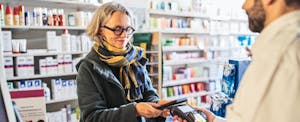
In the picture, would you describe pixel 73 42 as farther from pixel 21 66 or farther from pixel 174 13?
pixel 174 13

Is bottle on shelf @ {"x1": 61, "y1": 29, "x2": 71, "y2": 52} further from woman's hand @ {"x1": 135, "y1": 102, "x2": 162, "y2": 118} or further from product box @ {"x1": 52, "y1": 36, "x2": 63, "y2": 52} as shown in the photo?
woman's hand @ {"x1": 135, "y1": 102, "x2": 162, "y2": 118}

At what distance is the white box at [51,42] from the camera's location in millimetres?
3146

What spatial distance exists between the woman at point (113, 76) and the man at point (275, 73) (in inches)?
25.2

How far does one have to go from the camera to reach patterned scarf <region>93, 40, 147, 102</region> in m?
1.41

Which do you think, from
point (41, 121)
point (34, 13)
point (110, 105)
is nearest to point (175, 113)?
point (110, 105)

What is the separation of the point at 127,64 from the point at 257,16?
847 mm

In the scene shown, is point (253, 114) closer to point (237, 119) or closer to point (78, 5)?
point (237, 119)

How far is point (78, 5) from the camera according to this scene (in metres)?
3.48

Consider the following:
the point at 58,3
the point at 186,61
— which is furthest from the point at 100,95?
the point at 186,61

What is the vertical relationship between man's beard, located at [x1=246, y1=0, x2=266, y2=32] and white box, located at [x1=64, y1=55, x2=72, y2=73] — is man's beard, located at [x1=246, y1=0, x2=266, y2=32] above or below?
above

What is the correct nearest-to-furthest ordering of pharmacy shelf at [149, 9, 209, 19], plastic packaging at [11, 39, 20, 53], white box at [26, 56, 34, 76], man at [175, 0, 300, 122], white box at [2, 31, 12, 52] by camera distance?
man at [175, 0, 300, 122]
white box at [2, 31, 12, 52]
plastic packaging at [11, 39, 20, 53]
white box at [26, 56, 34, 76]
pharmacy shelf at [149, 9, 209, 19]

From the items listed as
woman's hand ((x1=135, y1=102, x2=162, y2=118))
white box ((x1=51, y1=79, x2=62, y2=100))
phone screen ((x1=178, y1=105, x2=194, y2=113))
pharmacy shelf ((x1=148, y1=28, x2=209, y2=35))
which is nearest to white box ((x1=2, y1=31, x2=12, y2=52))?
white box ((x1=51, y1=79, x2=62, y2=100))

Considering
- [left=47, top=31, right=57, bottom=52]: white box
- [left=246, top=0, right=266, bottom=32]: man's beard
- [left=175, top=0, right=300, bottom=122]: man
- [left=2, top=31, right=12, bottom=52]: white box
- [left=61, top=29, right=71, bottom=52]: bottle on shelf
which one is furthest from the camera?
[left=61, top=29, right=71, bottom=52]: bottle on shelf

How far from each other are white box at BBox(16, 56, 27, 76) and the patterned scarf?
1.87 meters
